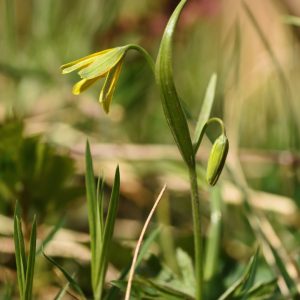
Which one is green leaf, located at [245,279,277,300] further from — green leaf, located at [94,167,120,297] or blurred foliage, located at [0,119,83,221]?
blurred foliage, located at [0,119,83,221]

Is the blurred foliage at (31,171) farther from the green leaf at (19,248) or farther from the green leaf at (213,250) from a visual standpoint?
the green leaf at (19,248)

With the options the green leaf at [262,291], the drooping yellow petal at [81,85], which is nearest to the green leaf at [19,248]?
the drooping yellow petal at [81,85]

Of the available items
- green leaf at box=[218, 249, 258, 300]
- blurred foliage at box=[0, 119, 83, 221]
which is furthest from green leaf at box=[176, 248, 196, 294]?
blurred foliage at box=[0, 119, 83, 221]

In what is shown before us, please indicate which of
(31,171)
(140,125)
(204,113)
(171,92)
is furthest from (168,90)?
(140,125)

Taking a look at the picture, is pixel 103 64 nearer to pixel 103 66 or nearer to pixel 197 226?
pixel 103 66

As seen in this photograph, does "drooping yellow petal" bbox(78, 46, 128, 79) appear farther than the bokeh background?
No

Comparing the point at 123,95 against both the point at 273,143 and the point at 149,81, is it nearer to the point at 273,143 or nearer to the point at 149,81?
the point at 149,81
